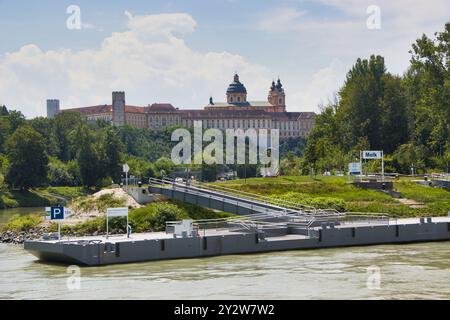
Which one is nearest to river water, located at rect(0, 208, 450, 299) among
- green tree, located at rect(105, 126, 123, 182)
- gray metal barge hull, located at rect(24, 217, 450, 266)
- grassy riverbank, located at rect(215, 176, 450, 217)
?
gray metal barge hull, located at rect(24, 217, 450, 266)

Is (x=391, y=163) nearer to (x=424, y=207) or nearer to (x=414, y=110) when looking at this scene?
(x=414, y=110)

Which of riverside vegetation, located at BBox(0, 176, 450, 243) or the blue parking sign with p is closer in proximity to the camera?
the blue parking sign with p

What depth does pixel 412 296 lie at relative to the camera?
104ft

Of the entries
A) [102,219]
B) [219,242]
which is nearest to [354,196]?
[102,219]

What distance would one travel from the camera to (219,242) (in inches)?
1812

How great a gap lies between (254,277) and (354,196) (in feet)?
107

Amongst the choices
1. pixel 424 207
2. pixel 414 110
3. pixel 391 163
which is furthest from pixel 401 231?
pixel 414 110

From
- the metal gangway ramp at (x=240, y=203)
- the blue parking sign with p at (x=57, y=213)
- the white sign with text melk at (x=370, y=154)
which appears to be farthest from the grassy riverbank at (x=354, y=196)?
the blue parking sign with p at (x=57, y=213)

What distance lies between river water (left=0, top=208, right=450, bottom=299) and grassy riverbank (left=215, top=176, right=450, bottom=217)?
54.8 ft

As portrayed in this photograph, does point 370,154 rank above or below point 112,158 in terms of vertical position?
below

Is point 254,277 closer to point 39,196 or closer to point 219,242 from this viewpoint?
point 219,242

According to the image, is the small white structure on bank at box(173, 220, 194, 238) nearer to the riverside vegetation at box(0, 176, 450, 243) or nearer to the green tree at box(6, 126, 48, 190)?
the riverside vegetation at box(0, 176, 450, 243)

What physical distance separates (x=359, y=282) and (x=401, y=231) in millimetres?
18051

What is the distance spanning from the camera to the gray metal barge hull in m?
42.3
